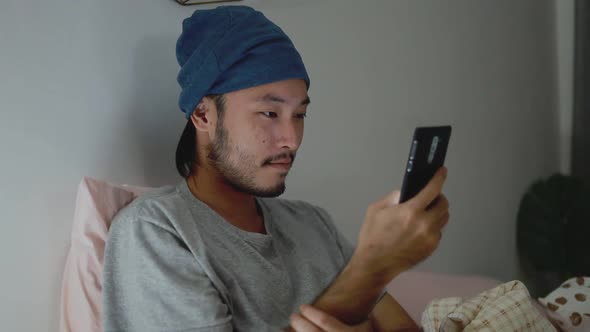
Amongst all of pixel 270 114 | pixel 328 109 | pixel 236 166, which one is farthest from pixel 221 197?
pixel 328 109

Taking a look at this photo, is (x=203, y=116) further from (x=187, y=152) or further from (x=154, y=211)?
(x=154, y=211)

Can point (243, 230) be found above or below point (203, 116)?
below

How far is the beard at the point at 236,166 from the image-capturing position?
967 millimetres

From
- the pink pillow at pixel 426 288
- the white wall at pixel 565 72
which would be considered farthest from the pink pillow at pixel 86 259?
the white wall at pixel 565 72

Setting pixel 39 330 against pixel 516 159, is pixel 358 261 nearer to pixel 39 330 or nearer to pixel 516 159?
pixel 39 330

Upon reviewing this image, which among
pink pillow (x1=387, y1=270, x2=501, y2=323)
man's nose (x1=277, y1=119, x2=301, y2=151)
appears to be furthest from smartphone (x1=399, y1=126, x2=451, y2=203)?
pink pillow (x1=387, y1=270, x2=501, y2=323)

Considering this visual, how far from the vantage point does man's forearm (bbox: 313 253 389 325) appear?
777mm

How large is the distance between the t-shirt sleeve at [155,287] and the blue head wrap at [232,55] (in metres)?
0.27

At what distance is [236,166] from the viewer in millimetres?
972

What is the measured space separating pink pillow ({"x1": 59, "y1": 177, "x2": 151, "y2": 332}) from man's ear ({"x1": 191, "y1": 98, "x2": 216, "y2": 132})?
204 millimetres

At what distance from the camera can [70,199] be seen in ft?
3.29

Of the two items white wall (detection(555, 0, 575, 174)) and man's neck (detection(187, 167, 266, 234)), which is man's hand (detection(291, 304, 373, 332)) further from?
white wall (detection(555, 0, 575, 174))

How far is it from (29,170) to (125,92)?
25 cm

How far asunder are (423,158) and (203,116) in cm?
45
